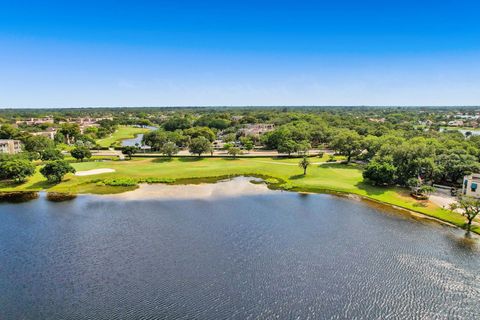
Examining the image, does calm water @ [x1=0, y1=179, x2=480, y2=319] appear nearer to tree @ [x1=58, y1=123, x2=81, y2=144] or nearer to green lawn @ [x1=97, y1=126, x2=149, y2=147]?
green lawn @ [x1=97, y1=126, x2=149, y2=147]

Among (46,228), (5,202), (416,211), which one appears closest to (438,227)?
(416,211)

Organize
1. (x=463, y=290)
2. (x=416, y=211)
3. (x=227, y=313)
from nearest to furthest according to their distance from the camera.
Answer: (x=227, y=313) < (x=463, y=290) < (x=416, y=211)

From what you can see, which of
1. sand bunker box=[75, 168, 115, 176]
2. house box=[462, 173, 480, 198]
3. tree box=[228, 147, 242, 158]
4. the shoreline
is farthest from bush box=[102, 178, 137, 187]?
house box=[462, 173, 480, 198]

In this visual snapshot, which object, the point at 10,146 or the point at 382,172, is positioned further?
the point at 10,146

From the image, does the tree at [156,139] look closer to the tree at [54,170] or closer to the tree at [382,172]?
the tree at [54,170]

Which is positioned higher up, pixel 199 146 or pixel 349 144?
pixel 349 144

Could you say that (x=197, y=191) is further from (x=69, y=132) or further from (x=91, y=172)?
(x=69, y=132)

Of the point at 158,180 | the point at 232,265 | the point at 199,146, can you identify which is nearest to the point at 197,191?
the point at 158,180

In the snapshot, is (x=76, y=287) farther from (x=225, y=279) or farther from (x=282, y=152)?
(x=282, y=152)
